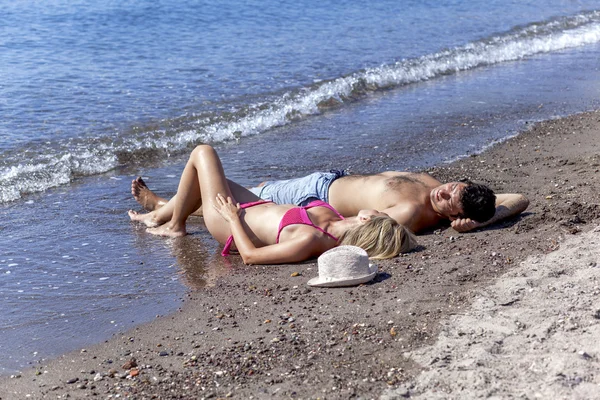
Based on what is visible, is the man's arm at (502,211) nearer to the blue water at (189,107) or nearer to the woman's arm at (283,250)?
the woman's arm at (283,250)

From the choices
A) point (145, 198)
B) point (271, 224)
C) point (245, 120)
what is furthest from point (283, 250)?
point (245, 120)

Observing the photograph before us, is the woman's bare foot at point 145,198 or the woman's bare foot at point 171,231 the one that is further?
the woman's bare foot at point 145,198

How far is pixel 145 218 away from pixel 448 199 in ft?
8.45

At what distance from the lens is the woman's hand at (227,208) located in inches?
226

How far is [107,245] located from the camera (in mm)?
6082

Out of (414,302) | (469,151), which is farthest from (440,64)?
(414,302)

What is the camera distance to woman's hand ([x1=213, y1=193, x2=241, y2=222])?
5750 mm

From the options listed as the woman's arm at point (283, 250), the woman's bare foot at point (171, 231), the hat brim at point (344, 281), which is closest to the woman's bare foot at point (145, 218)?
the woman's bare foot at point (171, 231)

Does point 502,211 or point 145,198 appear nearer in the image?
point 502,211

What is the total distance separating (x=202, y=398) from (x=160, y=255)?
8.05 feet

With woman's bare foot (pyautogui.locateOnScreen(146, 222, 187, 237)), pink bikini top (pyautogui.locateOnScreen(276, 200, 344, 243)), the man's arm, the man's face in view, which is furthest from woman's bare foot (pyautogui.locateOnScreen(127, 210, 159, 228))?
the man's arm

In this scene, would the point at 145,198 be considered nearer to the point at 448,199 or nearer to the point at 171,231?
the point at 171,231

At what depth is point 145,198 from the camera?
685 centimetres

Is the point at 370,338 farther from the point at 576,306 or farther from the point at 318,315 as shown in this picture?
the point at 576,306
